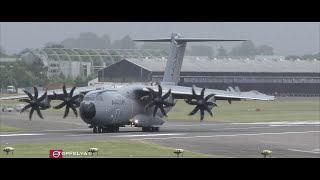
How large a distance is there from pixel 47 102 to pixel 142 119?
7208 millimetres

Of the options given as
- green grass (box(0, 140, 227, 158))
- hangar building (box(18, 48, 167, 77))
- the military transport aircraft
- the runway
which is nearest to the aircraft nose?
the military transport aircraft

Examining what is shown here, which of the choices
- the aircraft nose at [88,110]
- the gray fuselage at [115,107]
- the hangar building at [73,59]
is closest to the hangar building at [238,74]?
the hangar building at [73,59]

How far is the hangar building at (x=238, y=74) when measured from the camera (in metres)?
92.8

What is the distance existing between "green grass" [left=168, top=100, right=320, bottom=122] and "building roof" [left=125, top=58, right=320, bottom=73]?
15847 mm

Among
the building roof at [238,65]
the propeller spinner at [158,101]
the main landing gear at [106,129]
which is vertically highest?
the building roof at [238,65]

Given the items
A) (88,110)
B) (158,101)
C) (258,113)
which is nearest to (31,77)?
(258,113)

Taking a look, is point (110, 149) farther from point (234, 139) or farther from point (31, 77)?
point (31, 77)

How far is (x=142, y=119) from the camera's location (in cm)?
4872

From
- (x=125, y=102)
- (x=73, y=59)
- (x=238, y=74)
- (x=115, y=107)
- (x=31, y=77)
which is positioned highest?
(x=73, y=59)

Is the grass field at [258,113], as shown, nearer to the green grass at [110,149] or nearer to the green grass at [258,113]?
the green grass at [258,113]

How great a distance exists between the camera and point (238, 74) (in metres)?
103

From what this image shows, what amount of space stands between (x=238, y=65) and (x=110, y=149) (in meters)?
74.9
